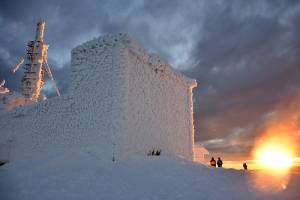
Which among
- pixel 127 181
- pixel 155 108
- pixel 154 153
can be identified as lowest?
pixel 127 181

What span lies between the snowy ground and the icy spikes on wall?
26007 millimetres

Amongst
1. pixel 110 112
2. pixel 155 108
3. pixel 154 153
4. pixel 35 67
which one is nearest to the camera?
pixel 110 112

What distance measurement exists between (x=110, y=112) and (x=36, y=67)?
28386mm

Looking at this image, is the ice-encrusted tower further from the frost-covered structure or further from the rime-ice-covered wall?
the rime-ice-covered wall

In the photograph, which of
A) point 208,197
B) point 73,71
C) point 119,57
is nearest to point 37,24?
point 73,71

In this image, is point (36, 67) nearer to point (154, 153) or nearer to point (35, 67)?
point (35, 67)

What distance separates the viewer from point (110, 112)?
14.6 meters

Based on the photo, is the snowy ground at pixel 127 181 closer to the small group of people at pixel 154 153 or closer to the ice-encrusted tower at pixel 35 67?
the small group of people at pixel 154 153

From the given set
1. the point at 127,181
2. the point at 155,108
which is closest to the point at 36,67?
the point at 155,108

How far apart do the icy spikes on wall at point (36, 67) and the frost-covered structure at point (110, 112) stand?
18.5 m

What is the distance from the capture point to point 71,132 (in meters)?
16.2

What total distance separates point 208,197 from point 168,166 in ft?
13.8

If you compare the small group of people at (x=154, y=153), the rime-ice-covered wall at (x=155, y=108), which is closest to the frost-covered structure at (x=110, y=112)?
the rime-ice-covered wall at (x=155, y=108)

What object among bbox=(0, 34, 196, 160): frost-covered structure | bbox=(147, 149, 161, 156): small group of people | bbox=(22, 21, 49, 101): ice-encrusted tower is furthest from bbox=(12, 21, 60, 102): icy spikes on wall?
bbox=(147, 149, 161, 156): small group of people
